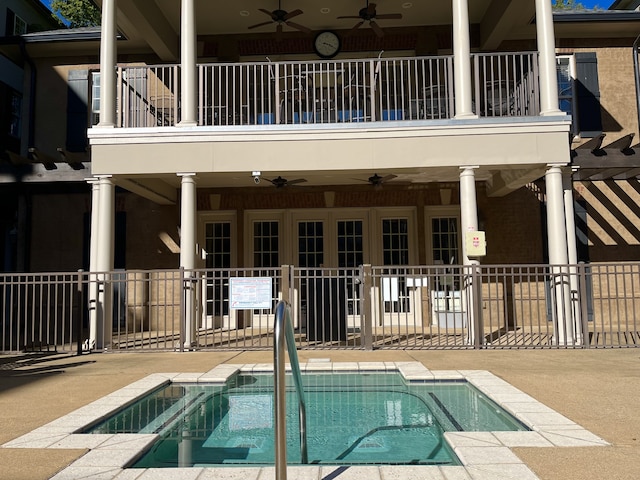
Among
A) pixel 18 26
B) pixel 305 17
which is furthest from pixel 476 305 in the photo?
pixel 18 26

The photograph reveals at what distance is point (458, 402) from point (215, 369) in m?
3.14

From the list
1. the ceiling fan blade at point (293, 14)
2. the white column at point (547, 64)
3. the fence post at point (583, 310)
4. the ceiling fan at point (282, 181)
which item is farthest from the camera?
the ceiling fan blade at point (293, 14)

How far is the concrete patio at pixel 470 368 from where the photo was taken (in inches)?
131

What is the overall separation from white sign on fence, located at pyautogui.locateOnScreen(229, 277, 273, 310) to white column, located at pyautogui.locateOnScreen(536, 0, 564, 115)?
5.83 meters

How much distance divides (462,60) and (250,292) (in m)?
5.54

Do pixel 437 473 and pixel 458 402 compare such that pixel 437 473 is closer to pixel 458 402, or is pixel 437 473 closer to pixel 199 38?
pixel 458 402

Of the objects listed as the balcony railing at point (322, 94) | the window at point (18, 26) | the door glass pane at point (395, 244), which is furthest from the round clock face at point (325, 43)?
the window at point (18, 26)

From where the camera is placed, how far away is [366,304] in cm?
850

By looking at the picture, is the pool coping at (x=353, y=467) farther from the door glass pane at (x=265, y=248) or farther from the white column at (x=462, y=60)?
the door glass pane at (x=265, y=248)

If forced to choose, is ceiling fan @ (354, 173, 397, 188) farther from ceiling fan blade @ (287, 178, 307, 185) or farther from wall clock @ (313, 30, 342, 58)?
wall clock @ (313, 30, 342, 58)

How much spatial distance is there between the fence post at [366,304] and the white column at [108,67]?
5338 mm

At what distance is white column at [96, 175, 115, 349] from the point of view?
885cm

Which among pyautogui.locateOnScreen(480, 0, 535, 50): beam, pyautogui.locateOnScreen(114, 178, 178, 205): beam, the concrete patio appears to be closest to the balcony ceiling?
pyautogui.locateOnScreen(480, 0, 535, 50): beam

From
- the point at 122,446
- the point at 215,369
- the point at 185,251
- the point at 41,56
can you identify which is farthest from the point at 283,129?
the point at 41,56
